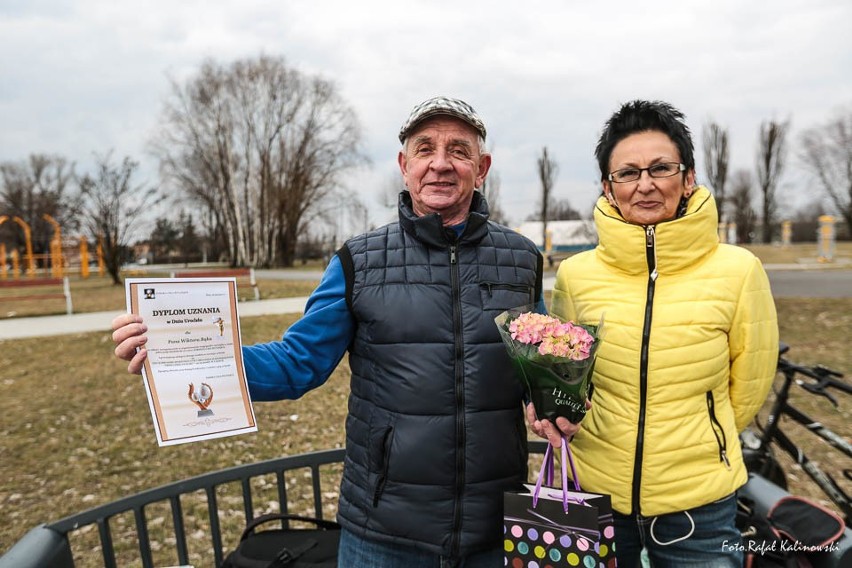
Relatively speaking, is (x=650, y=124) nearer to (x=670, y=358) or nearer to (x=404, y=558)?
(x=670, y=358)

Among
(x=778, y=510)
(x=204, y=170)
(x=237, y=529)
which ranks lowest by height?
(x=237, y=529)

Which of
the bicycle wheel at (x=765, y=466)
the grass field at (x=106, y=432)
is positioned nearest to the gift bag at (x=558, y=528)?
the bicycle wheel at (x=765, y=466)

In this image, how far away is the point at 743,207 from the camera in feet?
143

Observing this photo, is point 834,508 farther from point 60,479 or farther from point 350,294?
point 60,479

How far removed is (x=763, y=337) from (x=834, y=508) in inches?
126

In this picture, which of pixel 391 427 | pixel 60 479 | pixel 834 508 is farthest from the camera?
pixel 60 479

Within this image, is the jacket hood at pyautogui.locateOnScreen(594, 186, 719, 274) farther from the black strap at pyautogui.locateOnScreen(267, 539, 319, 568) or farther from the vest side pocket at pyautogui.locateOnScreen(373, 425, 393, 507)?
the black strap at pyautogui.locateOnScreen(267, 539, 319, 568)

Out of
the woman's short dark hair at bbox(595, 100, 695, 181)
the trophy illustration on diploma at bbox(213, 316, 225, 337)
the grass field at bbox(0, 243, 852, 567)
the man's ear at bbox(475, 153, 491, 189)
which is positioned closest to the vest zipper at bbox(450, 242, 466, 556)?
the man's ear at bbox(475, 153, 491, 189)

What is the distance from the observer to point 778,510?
7.45ft

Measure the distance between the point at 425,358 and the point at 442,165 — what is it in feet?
2.00

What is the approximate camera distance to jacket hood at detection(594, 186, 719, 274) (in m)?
1.66

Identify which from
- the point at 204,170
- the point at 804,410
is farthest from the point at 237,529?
the point at 204,170

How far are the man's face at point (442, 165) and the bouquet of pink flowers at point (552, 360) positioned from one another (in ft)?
1.57

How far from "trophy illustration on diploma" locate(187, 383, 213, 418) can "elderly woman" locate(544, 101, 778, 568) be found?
46.2 inches
